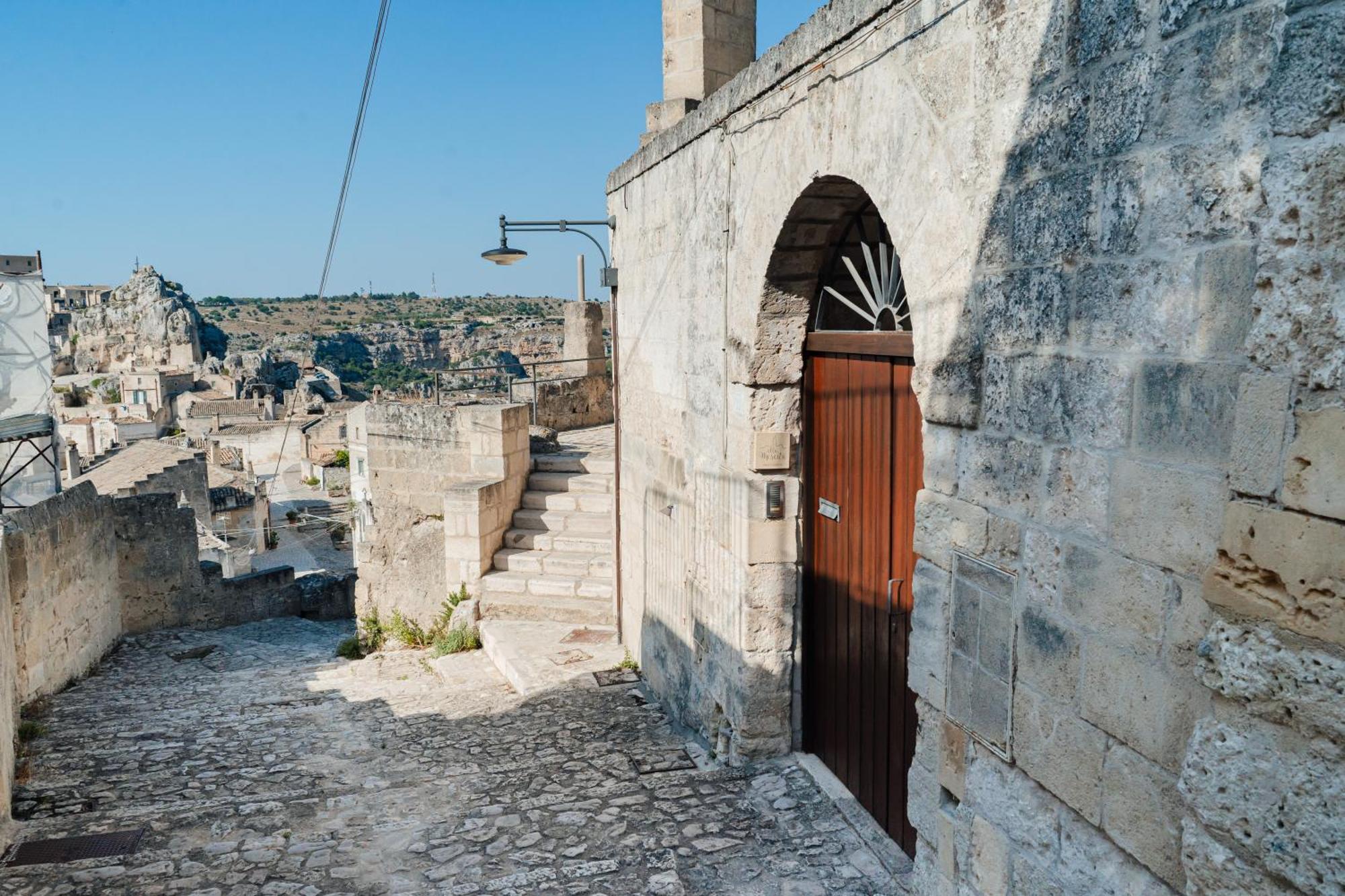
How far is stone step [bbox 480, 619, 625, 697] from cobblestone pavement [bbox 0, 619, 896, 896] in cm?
20

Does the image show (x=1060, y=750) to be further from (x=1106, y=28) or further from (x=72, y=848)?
(x=72, y=848)

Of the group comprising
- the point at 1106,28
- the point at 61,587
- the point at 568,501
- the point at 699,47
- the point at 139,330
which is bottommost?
the point at 61,587

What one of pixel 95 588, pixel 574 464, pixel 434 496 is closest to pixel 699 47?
pixel 574 464

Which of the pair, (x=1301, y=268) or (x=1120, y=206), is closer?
(x=1301, y=268)

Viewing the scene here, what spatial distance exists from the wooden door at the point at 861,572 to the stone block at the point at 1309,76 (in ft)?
6.77

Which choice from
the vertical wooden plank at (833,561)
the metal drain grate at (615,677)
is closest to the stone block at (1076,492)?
the vertical wooden plank at (833,561)

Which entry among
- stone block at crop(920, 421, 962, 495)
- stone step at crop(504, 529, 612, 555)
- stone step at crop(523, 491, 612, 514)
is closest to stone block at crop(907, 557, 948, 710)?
stone block at crop(920, 421, 962, 495)

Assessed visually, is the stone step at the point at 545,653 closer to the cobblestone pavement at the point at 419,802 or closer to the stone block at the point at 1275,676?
the cobblestone pavement at the point at 419,802

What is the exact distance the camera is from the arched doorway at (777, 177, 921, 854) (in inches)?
155

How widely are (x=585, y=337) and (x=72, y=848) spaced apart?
31.8 ft

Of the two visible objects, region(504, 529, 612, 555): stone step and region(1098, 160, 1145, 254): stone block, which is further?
region(504, 529, 612, 555): stone step

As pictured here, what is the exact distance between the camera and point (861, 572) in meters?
4.26

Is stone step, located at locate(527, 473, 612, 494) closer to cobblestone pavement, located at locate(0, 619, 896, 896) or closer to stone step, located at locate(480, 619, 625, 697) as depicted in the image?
stone step, located at locate(480, 619, 625, 697)

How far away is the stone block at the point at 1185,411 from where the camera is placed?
1.98m
